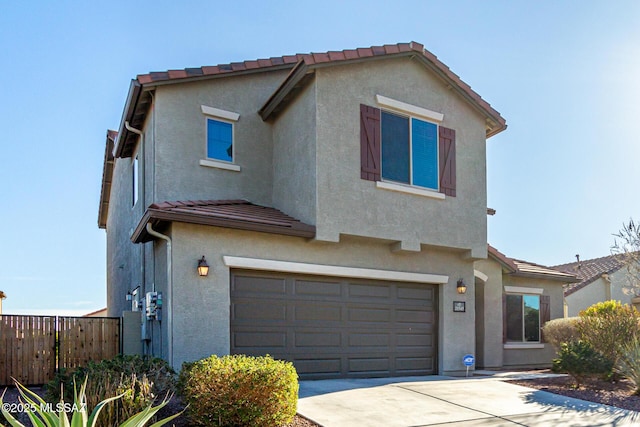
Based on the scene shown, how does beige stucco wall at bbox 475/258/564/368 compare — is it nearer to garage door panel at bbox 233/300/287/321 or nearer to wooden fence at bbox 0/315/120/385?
garage door panel at bbox 233/300/287/321

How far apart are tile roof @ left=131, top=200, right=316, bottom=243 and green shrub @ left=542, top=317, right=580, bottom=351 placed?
788cm

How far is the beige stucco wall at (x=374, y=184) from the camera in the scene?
1146 centimetres

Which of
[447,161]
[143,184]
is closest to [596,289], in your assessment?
[447,161]

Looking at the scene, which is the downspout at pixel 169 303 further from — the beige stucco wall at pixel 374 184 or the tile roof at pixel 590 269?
the tile roof at pixel 590 269

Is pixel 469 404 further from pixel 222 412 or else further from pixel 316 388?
pixel 222 412

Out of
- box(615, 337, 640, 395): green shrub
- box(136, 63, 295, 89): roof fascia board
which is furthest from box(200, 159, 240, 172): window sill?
box(615, 337, 640, 395): green shrub

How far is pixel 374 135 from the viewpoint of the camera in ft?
39.8

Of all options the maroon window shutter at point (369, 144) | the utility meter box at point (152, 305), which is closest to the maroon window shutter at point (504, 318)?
the maroon window shutter at point (369, 144)

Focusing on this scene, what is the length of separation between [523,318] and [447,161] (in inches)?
259

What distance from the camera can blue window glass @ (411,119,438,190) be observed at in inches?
504

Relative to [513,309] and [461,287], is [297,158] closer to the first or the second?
[461,287]

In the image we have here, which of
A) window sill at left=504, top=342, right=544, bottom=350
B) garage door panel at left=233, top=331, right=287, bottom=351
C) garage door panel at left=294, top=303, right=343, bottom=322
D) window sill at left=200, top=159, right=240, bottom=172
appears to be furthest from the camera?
window sill at left=504, top=342, right=544, bottom=350

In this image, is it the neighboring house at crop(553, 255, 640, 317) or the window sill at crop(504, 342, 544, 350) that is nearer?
the window sill at crop(504, 342, 544, 350)

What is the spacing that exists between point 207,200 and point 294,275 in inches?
103
